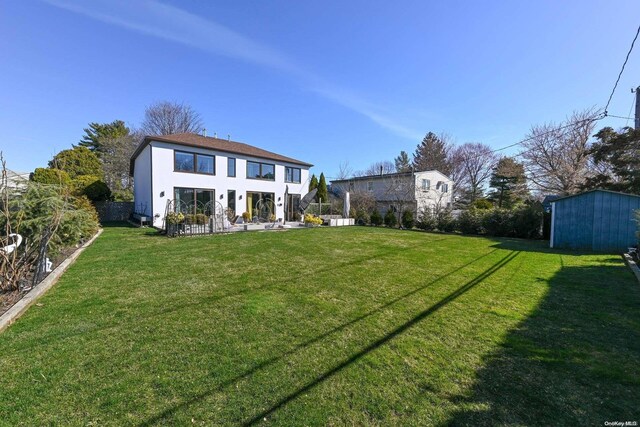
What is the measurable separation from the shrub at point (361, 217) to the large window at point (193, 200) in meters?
11.5

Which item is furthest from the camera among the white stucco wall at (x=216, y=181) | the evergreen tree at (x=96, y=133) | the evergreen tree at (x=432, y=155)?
the evergreen tree at (x=432, y=155)

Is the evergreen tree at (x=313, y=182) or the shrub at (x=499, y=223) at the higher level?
the evergreen tree at (x=313, y=182)

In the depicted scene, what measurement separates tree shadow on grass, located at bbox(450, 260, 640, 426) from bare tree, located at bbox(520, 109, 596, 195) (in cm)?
2246

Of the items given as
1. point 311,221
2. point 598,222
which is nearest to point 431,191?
point 311,221

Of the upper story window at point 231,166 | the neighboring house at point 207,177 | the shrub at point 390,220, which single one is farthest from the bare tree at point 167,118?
the shrub at point 390,220

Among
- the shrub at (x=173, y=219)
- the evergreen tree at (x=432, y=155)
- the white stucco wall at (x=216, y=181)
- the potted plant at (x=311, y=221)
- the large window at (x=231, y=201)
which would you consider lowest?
the potted plant at (x=311, y=221)

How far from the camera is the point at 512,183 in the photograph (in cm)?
2803

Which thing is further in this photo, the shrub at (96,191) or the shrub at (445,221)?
the shrub at (96,191)

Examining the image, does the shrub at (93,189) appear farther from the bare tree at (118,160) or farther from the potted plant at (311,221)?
the potted plant at (311,221)

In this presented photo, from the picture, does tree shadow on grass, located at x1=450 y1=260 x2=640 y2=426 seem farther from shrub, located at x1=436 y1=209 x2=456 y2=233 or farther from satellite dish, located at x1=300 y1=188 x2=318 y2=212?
satellite dish, located at x1=300 y1=188 x2=318 y2=212

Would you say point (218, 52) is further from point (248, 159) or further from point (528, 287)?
point (528, 287)

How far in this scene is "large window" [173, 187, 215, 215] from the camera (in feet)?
54.1

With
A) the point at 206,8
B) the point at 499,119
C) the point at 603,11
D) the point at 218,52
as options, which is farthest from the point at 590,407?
the point at 499,119

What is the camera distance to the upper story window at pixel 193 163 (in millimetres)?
16448
